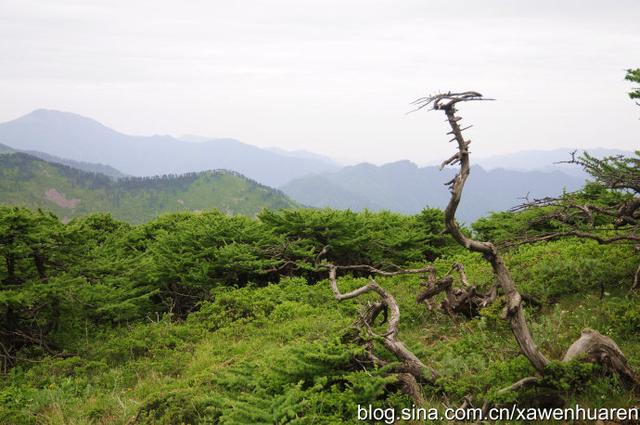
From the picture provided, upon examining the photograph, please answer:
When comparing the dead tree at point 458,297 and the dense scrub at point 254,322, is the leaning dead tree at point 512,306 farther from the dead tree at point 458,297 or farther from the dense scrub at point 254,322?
the dead tree at point 458,297

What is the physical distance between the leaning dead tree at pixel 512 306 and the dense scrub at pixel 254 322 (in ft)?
0.55

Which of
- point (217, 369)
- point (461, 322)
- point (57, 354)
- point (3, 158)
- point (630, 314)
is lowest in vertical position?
point (57, 354)

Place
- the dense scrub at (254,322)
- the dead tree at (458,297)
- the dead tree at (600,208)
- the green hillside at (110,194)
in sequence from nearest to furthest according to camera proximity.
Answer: the dense scrub at (254,322)
the dead tree at (600,208)
the dead tree at (458,297)
the green hillside at (110,194)

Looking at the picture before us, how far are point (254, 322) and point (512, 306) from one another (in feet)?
22.3

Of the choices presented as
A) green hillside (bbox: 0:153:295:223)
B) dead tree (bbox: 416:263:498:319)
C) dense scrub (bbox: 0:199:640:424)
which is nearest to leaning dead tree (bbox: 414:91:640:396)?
dense scrub (bbox: 0:199:640:424)

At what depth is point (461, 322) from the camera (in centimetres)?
783

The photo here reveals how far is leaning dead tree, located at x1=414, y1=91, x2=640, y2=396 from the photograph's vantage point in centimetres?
408

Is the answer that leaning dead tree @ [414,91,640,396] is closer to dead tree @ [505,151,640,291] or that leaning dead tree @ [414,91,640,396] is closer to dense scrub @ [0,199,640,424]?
dense scrub @ [0,199,640,424]

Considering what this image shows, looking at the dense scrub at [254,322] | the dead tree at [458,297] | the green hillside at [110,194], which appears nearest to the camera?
the dense scrub at [254,322]

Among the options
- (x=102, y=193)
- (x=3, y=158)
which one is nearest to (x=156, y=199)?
(x=102, y=193)

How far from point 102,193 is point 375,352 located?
196 meters

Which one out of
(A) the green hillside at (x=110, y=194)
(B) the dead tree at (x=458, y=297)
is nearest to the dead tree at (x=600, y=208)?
(B) the dead tree at (x=458, y=297)

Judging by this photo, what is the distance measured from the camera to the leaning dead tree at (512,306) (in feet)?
13.4

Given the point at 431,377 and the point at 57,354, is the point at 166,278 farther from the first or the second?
the point at 431,377
